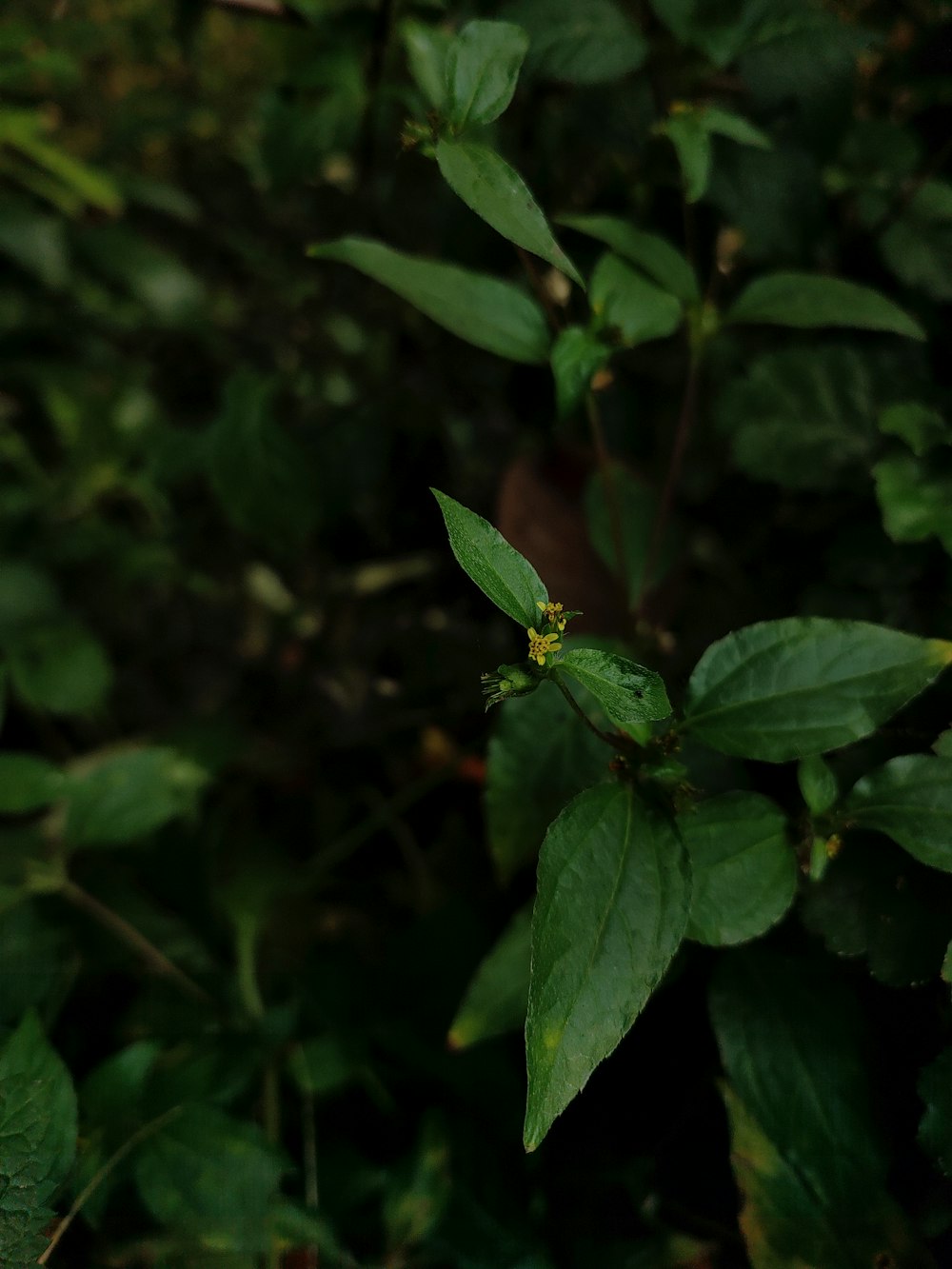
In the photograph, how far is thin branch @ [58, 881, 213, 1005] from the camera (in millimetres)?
878

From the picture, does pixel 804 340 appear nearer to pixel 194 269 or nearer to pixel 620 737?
pixel 620 737

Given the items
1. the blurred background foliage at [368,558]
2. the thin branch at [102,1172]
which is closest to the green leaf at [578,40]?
the blurred background foliage at [368,558]

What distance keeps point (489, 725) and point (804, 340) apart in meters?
0.58

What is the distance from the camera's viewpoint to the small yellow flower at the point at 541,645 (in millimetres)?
474

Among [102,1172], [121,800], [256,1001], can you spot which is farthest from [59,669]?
[102,1172]

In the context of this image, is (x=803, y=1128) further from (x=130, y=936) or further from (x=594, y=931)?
(x=130, y=936)

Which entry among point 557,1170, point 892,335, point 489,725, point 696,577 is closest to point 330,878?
point 489,725

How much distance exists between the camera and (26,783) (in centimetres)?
81

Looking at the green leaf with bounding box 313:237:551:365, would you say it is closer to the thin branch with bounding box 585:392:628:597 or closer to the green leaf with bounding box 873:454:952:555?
the thin branch with bounding box 585:392:628:597

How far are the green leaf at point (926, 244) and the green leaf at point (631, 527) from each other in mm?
326

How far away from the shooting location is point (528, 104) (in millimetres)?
969

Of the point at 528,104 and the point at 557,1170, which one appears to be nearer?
the point at 557,1170

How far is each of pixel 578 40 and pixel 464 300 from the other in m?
0.30

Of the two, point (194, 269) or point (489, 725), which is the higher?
point (194, 269)
